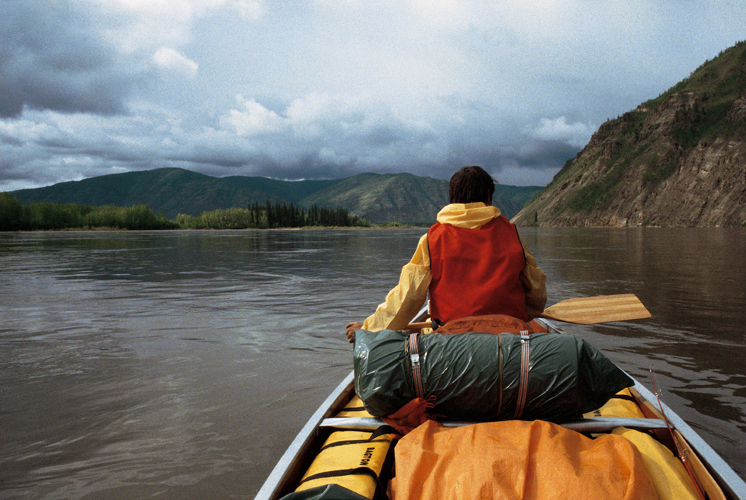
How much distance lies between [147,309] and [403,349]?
10.9 meters


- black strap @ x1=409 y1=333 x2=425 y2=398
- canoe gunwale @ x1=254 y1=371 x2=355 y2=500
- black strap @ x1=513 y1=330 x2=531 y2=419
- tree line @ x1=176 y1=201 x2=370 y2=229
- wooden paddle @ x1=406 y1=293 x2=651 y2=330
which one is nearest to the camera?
canoe gunwale @ x1=254 y1=371 x2=355 y2=500

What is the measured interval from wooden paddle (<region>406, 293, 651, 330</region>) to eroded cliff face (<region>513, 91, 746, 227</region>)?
113893 mm

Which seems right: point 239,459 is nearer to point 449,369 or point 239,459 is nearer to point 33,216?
point 449,369

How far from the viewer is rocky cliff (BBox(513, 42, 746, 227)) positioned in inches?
4112

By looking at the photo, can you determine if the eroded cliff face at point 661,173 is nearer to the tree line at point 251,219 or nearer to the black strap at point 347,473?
the tree line at point 251,219

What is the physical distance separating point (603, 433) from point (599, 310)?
3.19 meters

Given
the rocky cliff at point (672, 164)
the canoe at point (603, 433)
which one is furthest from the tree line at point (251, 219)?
the canoe at point (603, 433)

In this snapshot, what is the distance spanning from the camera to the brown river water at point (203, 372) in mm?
4422

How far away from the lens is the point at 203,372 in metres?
7.11

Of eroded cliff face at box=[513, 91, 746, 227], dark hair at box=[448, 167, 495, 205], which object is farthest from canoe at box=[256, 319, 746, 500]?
eroded cliff face at box=[513, 91, 746, 227]

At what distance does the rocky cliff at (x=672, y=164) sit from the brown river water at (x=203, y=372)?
4377 inches

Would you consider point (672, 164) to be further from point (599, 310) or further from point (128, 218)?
point (128, 218)

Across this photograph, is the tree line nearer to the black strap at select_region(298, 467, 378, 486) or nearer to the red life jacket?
the red life jacket

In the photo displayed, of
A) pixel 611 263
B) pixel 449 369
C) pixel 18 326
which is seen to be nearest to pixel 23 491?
pixel 449 369
